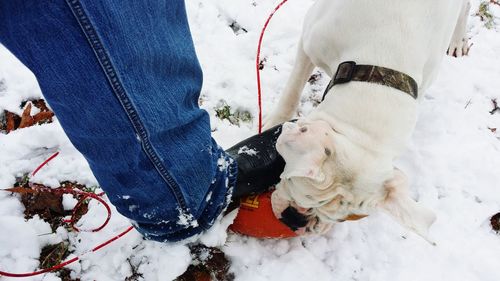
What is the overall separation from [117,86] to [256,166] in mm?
1228

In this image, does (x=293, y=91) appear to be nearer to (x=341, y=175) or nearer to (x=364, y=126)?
(x=364, y=126)

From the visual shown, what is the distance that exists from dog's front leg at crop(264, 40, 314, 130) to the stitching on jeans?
1376 millimetres

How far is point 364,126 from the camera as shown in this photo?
1.92 m

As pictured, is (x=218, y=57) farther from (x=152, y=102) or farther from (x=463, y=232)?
(x=463, y=232)

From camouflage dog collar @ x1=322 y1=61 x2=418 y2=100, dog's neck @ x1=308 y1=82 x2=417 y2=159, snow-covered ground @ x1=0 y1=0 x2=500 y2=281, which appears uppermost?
camouflage dog collar @ x1=322 y1=61 x2=418 y2=100

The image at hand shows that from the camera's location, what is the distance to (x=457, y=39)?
12.3 feet

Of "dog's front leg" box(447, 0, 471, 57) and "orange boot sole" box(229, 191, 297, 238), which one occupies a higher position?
"dog's front leg" box(447, 0, 471, 57)

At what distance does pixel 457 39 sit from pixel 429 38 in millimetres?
1814

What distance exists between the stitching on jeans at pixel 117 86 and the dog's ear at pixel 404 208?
980 millimetres

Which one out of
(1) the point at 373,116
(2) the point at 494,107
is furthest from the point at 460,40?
(1) the point at 373,116

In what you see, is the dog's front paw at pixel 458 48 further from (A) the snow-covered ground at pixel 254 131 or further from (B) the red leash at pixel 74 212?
(B) the red leash at pixel 74 212

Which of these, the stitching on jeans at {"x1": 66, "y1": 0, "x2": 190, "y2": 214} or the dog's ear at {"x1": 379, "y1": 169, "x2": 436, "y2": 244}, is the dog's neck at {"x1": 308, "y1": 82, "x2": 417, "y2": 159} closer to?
the dog's ear at {"x1": 379, "y1": 169, "x2": 436, "y2": 244}

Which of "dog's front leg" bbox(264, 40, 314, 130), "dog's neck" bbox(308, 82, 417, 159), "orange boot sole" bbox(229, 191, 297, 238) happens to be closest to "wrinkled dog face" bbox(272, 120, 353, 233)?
"dog's neck" bbox(308, 82, 417, 159)

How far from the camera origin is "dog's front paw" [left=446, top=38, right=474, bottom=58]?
12.4 feet
